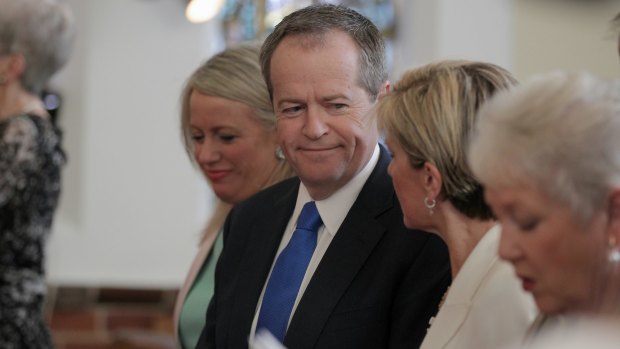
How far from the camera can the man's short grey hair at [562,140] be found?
2139 mm

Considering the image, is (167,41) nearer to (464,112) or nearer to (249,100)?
(249,100)

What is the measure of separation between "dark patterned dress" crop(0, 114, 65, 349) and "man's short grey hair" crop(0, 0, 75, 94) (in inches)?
9.0

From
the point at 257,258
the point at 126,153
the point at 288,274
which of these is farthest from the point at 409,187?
the point at 126,153

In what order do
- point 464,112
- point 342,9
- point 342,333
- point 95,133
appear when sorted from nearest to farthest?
1. point 464,112
2. point 342,333
3. point 342,9
4. point 95,133

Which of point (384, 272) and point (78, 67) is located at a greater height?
point (384, 272)

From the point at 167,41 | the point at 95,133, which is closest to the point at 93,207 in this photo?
the point at 95,133

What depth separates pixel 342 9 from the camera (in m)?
3.41

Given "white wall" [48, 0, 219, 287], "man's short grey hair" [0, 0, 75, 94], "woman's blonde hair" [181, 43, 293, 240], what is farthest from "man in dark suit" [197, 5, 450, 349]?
"white wall" [48, 0, 219, 287]

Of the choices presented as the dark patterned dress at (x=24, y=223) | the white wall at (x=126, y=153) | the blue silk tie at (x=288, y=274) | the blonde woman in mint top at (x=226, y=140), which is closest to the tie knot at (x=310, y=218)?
the blue silk tie at (x=288, y=274)

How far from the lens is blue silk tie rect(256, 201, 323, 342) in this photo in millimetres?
3311

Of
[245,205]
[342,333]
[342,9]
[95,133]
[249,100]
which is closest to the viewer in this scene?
[342,333]

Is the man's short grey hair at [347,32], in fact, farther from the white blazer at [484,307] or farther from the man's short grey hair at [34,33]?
the man's short grey hair at [34,33]

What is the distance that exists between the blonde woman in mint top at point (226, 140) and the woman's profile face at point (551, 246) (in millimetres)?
1935

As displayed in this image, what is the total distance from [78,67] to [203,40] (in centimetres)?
87
